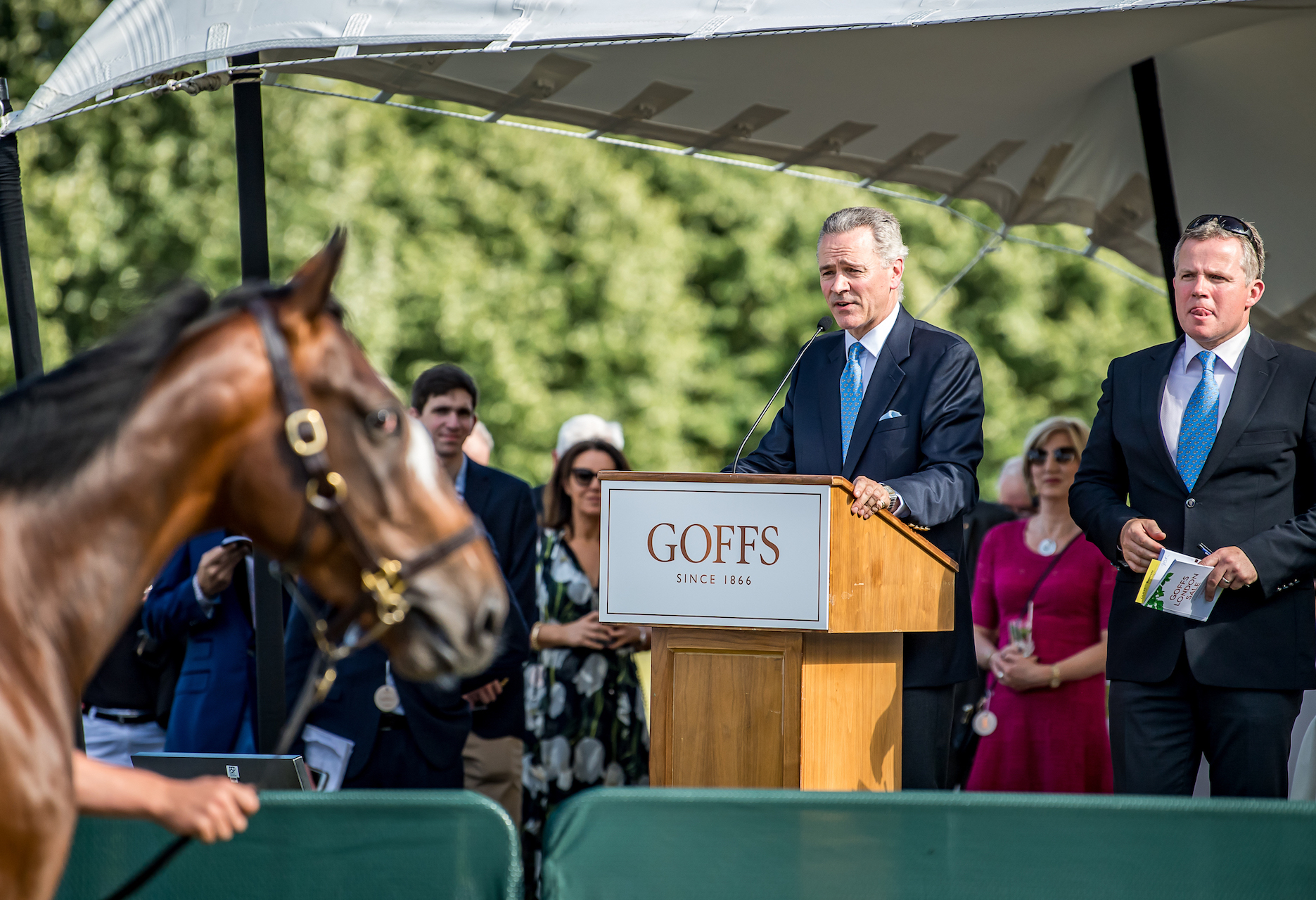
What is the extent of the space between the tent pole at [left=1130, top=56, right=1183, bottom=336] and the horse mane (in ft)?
16.4

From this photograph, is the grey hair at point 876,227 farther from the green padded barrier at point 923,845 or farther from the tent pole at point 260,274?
the tent pole at point 260,274

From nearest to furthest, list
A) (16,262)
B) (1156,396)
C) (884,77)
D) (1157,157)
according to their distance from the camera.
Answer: (1156,396)
(16,262)
(884,77)
(1157,157)

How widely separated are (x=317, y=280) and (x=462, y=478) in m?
3.40

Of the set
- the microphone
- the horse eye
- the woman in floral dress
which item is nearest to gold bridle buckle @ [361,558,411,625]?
the horse eye

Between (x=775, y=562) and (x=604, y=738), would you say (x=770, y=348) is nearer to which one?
(x=604, y=738)

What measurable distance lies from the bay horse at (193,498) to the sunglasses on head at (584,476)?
3318 mm

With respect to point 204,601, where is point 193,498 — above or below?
above

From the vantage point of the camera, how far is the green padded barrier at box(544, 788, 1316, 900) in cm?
294

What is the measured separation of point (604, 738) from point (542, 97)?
2.80m

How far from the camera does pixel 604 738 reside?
5188mm

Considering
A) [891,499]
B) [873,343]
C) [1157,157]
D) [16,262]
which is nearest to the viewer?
[891,499]

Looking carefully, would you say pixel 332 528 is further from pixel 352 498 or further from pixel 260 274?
pixel 260 274

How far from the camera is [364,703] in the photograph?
4746mm

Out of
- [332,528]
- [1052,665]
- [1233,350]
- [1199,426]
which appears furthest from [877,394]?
[332,528]
